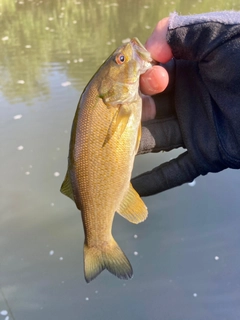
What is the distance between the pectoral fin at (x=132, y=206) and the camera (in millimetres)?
1169

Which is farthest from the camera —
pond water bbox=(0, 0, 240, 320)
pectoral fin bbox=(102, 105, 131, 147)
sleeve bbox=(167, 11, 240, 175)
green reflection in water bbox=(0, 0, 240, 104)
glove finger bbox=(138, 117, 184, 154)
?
green reflection in water bbox=(0, 0, 240, 104)

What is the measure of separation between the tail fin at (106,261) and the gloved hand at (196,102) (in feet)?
1.48

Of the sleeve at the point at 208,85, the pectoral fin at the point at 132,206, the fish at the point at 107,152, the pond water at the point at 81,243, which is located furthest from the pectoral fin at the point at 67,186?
the pond water at the point at 81,243

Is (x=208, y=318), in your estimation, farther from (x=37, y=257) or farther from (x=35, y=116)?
(x=35, y=116)

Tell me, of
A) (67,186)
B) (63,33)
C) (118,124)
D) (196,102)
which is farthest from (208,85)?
(63,33)

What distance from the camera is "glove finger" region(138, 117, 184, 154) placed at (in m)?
1.45

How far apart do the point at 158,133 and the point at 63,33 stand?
11.0ft

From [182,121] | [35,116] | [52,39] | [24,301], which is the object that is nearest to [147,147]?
[182,121]

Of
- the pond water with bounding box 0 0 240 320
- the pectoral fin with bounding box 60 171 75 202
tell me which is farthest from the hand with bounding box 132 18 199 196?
the pond water with bounding box 0 0 240 320

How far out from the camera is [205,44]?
1217 millimetres

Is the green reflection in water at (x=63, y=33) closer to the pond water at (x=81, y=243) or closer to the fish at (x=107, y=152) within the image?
the pond water at (x=81, y=243)

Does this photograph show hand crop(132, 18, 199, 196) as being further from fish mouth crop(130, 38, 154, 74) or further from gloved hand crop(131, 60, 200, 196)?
fish mouth crop(130, 38, 154, 74)

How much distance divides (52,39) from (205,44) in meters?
3.36

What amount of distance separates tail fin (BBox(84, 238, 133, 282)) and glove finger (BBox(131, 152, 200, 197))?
44 cm
